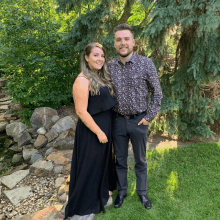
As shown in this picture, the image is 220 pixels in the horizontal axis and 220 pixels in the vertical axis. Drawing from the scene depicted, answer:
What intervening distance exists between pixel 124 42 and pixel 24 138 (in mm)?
4407

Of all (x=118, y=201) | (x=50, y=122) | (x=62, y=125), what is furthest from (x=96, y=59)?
(x=50, y=122)

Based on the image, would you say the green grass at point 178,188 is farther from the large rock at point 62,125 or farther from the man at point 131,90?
the large rock at point 62,125

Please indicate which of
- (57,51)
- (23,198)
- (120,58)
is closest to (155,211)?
(120,58)

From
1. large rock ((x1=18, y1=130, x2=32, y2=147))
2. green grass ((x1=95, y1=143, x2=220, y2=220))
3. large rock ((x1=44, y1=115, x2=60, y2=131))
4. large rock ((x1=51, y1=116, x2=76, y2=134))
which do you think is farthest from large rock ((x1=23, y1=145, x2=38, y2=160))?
green grass ((x1=95, y1=143, x2=220, y2=220))

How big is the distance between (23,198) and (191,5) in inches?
170

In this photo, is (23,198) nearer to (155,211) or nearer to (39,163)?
(39,163)

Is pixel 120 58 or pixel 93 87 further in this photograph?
pixel 120 58

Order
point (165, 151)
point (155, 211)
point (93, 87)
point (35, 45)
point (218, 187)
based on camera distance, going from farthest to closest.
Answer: point (35, 45) < point (165, 151) < point (218, 187) < point (155, 211) < point (93, 87)

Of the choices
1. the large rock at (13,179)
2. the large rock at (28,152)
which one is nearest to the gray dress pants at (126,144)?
the large rock at (13,179)

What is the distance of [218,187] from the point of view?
2.86m

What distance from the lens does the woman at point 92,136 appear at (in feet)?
6.53

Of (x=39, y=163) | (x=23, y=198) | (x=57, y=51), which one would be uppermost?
(x=57, y=51)

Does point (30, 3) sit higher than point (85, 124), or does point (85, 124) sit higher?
point (30, 3)

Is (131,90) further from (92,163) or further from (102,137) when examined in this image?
(92,163)
